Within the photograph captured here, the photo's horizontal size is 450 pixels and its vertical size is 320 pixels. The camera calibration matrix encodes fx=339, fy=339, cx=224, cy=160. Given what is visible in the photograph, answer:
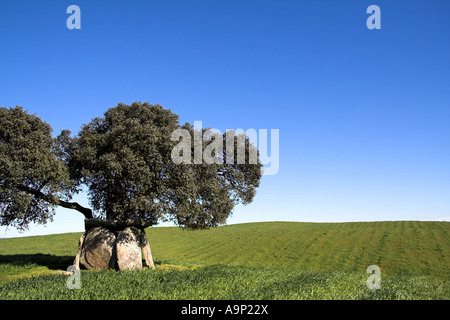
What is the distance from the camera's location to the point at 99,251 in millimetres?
27688

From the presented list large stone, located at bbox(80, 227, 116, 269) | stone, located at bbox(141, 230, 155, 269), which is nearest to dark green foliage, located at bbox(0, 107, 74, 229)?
large stone, located at bbox(80, 227, 116, 269)

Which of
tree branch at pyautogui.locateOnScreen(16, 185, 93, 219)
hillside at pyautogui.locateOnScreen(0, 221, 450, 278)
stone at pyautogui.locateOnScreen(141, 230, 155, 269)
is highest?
tree branch at pyautogui.locateOnScreen(16, 185, 93, 219)

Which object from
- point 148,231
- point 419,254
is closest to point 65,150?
point 419,254

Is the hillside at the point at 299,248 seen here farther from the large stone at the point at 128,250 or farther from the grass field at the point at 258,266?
the large stone at the point at 128,250

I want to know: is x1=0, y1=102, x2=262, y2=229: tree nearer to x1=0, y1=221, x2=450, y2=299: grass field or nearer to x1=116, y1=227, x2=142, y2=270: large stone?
x1=116, y1=227, x2=142, y2=270: large stone

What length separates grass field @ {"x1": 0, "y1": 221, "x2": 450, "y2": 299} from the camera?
1508 centimetres

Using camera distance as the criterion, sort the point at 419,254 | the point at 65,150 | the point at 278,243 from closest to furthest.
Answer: the point at 65,150, the point at 419,254, the point at 278,243

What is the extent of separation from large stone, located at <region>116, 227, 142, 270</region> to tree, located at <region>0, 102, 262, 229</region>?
5.26ft

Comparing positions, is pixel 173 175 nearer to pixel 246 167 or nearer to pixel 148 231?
pixel 246 167

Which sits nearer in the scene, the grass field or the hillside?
the grass field

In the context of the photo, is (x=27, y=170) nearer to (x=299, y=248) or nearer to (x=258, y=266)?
(x=258, y=266)

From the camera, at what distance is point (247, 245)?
61469mm

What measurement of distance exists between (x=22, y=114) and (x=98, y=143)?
6459mm

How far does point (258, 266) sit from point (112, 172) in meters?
21.0
